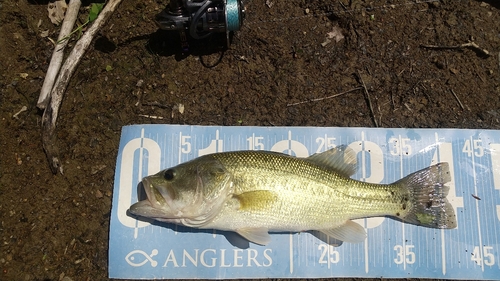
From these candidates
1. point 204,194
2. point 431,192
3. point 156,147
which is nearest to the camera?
point 204,194

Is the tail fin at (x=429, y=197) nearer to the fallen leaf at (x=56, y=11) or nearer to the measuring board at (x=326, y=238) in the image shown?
the measuring board at (x=326, y=238)

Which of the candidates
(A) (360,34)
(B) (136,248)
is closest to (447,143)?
(A) (360,34)

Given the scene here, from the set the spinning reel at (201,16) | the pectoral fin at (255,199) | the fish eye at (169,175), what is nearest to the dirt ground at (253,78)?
the spinning reel at (201,16)

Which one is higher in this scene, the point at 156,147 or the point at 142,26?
the point at 142,26

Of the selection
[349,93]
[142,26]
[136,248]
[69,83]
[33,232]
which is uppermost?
[142,26]

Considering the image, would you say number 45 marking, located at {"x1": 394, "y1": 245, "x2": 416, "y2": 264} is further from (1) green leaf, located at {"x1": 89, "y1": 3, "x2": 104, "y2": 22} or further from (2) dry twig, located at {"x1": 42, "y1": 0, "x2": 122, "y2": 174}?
(1) green leaf, located at {"x1": 89, "y1": 3, "x2": 104, "y2": 22}

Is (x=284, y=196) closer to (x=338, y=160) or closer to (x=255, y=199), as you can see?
(x=255, y=199)

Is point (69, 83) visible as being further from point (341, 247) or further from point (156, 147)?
point (341, 247)
